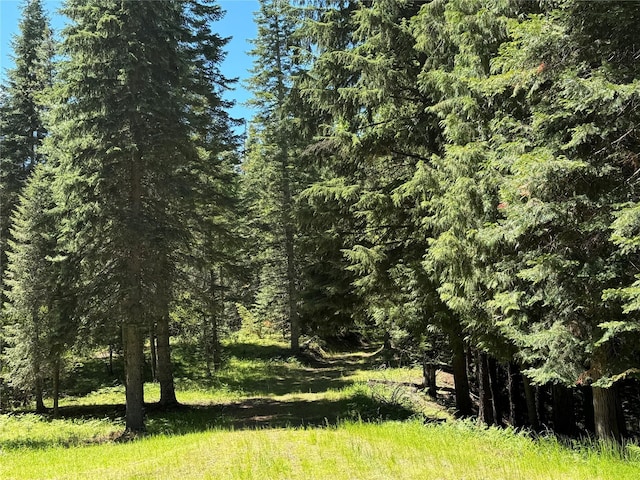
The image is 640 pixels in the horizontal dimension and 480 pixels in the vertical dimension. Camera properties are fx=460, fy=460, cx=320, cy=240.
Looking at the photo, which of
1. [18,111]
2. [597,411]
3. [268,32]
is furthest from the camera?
[268,32]

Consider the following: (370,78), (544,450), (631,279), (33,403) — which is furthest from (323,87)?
(33,403)

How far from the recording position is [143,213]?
1185 centimetres

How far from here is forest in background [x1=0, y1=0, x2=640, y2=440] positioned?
18.5ft

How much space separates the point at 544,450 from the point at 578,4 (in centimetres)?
571

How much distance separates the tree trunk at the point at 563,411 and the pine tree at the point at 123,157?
32.1 ft

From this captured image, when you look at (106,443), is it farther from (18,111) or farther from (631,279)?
(18,111)

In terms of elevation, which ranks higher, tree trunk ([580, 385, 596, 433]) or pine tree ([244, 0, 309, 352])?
pine tree ([244, 0, 309, 352])

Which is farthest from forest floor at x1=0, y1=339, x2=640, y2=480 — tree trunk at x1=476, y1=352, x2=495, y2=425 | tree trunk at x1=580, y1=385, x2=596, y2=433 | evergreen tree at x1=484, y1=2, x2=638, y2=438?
tree trunk at x1=580, y1=385, x2=596, y2=433

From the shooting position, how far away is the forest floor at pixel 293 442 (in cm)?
563

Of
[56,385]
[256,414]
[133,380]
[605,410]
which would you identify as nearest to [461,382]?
[605,410]

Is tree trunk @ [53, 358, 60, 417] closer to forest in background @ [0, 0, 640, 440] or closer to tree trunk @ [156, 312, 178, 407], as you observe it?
forest in background @ [0, 0, 640, 440]

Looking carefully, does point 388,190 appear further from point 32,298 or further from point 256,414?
point 32,298

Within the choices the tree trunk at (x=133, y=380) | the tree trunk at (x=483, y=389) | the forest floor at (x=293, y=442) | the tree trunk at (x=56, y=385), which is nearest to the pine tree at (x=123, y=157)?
the tree trunk at (x=133, y=380)

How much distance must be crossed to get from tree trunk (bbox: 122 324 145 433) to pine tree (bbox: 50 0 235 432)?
3cm
